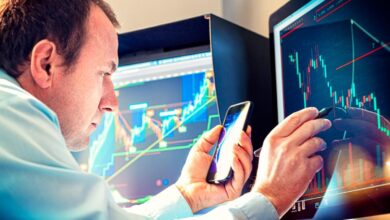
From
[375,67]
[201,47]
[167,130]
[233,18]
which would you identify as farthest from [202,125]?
[375,67]

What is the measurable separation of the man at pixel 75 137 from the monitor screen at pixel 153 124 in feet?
0.92

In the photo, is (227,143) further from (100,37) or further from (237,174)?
(100,37)

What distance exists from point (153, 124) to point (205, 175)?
40cm

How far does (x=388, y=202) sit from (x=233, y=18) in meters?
0.86

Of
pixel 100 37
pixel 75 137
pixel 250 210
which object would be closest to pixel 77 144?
pixel 75 137

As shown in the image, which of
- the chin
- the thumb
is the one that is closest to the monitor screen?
the thumb

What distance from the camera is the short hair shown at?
892mm

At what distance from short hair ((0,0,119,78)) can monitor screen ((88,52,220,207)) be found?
1.56 ft

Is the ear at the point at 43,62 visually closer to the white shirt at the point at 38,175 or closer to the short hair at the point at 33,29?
the short hair at the point at 33,29

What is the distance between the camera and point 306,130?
779 millimetres

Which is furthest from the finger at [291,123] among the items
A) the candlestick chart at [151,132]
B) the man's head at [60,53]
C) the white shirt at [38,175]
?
the candlestick chart at [151,132]

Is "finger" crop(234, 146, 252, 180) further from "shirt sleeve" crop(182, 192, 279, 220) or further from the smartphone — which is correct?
"shirt sleeve" crop(182, 192, 279, 220)

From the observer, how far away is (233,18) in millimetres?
1478

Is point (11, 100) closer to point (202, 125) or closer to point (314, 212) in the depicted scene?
point (314, 212)
